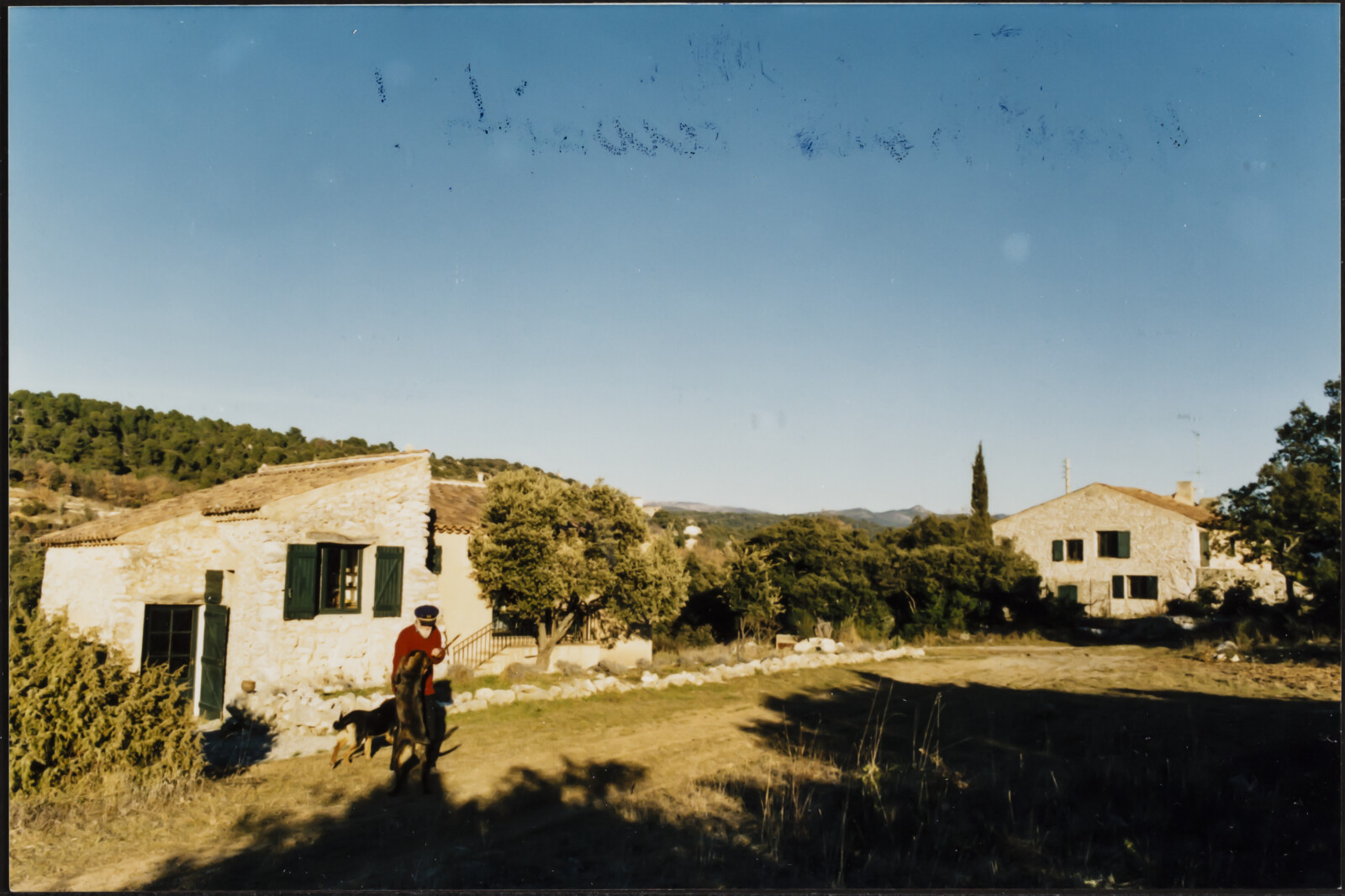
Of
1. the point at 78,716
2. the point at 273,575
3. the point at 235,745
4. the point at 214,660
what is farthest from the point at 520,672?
the point at 78,716

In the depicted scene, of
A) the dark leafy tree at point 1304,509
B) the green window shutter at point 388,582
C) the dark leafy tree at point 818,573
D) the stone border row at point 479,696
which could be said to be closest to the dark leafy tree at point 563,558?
the stone border row at point 479,696

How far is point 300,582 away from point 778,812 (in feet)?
35.2

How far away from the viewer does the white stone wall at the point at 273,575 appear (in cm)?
1426

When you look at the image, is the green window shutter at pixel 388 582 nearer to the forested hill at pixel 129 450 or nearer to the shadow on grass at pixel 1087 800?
the shadow on grass at pixel 1087 800

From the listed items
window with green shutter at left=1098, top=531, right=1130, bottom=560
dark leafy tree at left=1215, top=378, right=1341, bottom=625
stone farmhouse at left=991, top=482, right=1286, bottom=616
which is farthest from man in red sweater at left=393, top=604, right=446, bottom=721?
window with green shutter at left=1098, top=531, right=1130, bottom=560

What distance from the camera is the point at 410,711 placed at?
8.20 metres

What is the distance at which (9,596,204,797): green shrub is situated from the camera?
22.1 feet

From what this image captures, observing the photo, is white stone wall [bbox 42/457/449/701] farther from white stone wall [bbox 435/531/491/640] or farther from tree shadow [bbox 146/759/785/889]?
tree shadow [bbox 146/759/785/889]

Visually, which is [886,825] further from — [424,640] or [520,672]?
[520,672]

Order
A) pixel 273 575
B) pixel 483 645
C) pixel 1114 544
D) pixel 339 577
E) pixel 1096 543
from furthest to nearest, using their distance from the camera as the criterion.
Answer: pixel 1096 543 → pixel 1114 544 → pixel 483 645 → pixel 339 577 → pixel 273 575

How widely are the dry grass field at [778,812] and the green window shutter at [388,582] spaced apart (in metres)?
4.64

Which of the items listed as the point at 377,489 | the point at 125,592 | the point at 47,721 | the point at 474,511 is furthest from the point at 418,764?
the point at 474,511

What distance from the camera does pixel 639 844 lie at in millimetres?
6559

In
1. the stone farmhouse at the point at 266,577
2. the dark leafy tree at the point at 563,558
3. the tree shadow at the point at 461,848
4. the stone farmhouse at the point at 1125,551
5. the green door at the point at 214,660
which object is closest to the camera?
the tree shadow at the point at 461,848
